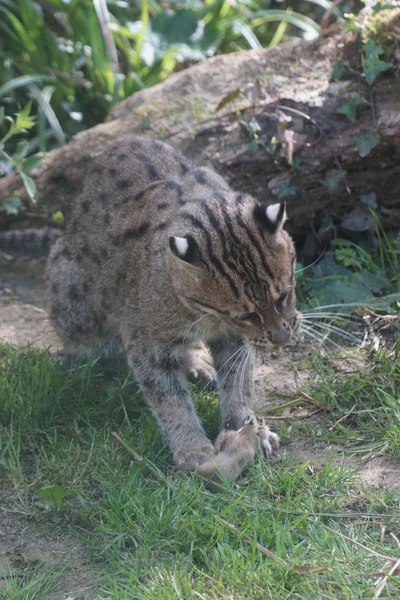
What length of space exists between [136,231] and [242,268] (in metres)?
1.23

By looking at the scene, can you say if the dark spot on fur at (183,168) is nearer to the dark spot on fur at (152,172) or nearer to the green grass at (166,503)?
the dark spot on fur at (152,172)

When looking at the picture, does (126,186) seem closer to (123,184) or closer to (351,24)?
(123,184)

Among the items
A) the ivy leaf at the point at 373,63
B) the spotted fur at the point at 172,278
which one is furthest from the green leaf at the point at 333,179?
the spotted fur at the point at 172,278

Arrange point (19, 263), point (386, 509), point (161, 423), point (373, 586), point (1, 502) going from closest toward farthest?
point (373, 586)
point (386, 509)
point (1, 502)
point (161, 423)
point (19, 263)

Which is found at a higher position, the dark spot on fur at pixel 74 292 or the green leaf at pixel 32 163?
the green leaf at pixel 32 163

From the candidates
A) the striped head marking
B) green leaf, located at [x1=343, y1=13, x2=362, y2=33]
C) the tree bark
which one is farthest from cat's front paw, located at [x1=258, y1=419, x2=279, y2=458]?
green leaf, located at [x1=343, y1=13, x2=362, y2=33]

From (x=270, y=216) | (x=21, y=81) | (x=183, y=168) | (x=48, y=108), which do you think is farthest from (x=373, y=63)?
(x=21, y=81)

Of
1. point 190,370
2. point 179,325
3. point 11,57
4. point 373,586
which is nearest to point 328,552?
point 373,586

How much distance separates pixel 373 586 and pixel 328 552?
32 cm

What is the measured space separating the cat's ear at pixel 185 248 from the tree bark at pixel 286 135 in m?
1.89

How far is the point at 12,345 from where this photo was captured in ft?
21.0

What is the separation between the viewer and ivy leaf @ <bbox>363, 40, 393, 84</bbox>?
6332 mm

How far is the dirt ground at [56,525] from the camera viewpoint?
425 centimetres

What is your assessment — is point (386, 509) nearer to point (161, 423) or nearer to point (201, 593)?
point (201, 593)
